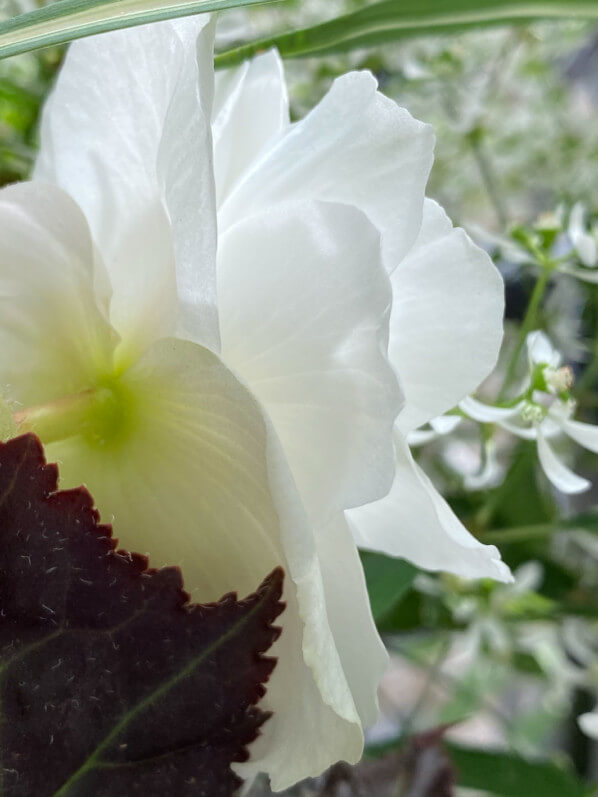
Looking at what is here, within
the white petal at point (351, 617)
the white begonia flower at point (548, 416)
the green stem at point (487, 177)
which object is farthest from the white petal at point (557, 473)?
the green stem at point (487, 177)

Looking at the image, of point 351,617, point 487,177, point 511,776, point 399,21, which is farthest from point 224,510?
point 487,177

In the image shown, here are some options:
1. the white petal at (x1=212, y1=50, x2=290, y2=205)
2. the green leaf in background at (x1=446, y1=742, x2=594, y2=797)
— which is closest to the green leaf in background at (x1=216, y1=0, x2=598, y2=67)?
the white petal at (x1=212, y1=50, x2=290, y2=205)

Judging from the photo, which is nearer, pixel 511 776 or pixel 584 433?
pixel 584 433

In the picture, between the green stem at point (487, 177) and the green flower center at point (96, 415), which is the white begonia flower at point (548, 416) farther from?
the green stem at point (487, 177)

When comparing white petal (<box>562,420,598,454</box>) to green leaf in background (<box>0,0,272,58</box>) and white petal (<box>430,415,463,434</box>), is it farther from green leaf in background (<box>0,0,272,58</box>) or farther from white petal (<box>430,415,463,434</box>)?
green leaf in background (<box>0,0,272,58</box>)

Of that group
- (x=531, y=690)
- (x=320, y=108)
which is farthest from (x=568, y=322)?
(x=531, y=690)

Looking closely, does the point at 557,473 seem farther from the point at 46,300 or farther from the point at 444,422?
the point at 46,300

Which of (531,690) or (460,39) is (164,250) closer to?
(460,39)
